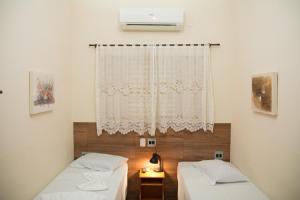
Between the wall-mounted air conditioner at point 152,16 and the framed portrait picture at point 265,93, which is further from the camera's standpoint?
the wall-mounted air conditioner at point 152,16

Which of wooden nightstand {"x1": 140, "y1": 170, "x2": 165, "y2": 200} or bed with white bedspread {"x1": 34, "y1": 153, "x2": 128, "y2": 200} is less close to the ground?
bed with white bedspread {"x1": 34, "y1": 153, "x2": 128, "y2": 200}

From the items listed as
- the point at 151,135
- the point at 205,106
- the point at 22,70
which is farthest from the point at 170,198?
the point at 22,70

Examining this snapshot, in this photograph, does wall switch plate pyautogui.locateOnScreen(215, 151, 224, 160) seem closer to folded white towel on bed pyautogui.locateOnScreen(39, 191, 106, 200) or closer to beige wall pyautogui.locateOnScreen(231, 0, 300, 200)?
beige wall pyautogui.locateOnScreen(231, 0, 300, 200)

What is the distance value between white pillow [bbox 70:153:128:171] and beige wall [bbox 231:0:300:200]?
1.51 m

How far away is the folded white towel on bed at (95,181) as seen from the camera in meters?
2.39

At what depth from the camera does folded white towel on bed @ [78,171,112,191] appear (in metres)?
2.39

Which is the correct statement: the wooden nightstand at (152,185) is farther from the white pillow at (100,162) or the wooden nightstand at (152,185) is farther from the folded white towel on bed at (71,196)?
the folded white towel on bed at (71,196)

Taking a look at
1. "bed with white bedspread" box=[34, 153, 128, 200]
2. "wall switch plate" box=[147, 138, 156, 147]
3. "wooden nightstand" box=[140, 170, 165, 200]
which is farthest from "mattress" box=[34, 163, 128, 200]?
"wall switch plate" box=[147, 138, 156, 147]

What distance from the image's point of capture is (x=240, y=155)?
3.04m

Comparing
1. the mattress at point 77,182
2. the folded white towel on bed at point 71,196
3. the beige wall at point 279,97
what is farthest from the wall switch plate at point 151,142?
the folded white towel on bed at point 71,196

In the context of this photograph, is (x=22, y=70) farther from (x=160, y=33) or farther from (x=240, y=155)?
(x=240, y=155)

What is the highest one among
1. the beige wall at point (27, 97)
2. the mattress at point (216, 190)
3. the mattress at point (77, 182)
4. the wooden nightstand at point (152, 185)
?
the beige wall at point (27, 97)

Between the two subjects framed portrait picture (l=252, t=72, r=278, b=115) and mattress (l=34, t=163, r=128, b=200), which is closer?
framed portrait picture (l=252, t=72, r=278, b=115)

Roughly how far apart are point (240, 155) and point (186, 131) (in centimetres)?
74
